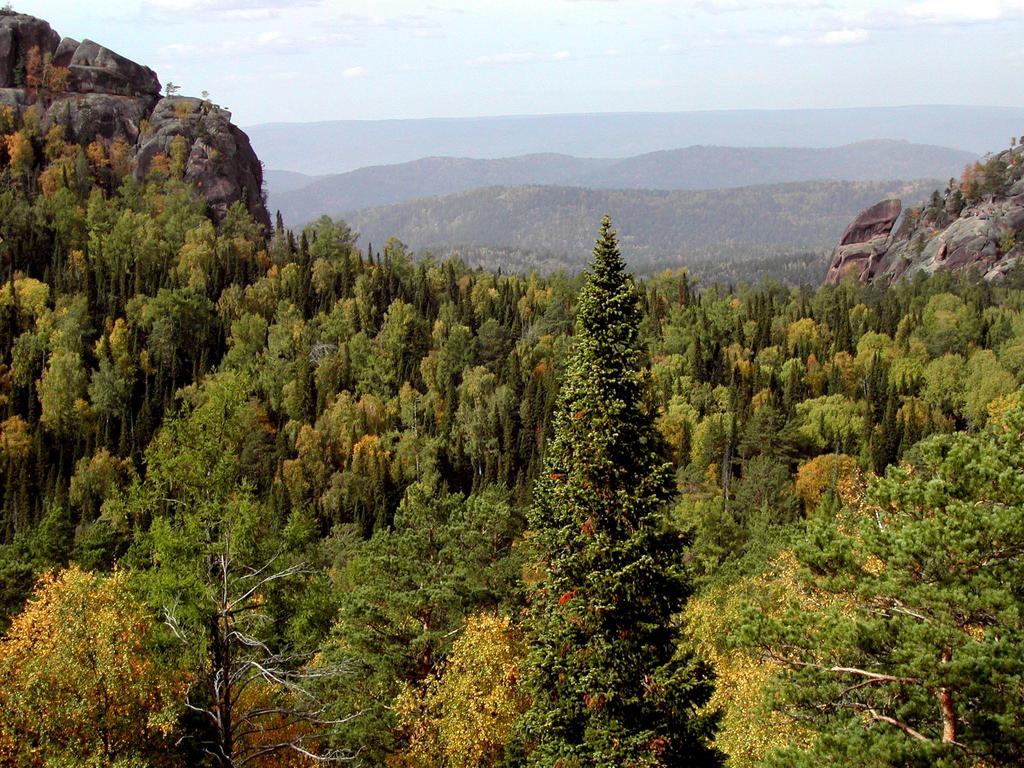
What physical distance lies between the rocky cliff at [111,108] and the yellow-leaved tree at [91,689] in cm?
16739

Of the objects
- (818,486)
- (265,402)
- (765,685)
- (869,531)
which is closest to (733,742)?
(765,685)

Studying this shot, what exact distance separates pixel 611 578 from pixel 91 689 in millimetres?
11107

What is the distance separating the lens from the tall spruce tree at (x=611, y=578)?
1930cm

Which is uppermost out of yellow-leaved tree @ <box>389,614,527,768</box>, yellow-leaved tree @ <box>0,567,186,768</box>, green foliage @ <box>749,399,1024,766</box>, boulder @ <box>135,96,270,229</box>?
boulder @ <box>135,96,270,229</box>

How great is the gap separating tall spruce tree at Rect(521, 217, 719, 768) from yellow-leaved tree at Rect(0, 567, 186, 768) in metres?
8.00

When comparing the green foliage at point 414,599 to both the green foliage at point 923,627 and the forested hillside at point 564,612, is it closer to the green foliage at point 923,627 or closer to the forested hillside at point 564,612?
the forested hillside at point 564,612

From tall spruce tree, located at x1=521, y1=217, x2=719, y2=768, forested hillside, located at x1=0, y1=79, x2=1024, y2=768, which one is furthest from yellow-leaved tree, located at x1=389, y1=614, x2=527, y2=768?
tall spruce tree, located at x1=521, y1=217, x2=719, y2=768

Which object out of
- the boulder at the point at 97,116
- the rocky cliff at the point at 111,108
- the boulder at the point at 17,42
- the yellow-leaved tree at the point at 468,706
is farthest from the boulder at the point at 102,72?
the yellow-leaved tree at the point at 468,706

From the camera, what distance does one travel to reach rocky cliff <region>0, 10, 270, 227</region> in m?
174

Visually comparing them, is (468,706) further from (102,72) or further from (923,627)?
(102,72)

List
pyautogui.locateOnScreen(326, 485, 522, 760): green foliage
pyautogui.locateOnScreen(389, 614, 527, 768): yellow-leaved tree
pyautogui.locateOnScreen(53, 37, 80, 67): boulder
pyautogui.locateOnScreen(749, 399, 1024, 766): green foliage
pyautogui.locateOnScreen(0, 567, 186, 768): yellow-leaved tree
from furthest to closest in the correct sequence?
pyautogui.locateOnScreen(53, 37, 80, 67): boulder < pyautogui.locateOnScreen(326, 485, 522, 760): green foliage < pyautogui.locateOnScreen(389, 614, 527, 768): yellow-leaved tree < pyautogui.locateOnScreen(0, 567, 186, 768): yellow-leaved tree < pyautogui.locateOnScreen(749, 399, 1024, 766): green foliage

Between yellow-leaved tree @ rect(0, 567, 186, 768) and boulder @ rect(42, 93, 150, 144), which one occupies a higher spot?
boulder @ rect(42, 93, 150, 144)

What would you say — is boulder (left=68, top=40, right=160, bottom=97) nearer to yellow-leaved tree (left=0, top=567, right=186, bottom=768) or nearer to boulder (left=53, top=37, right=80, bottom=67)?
boulder (left=53, top=37, right=80, bottom=67)

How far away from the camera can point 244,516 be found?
17328mm
